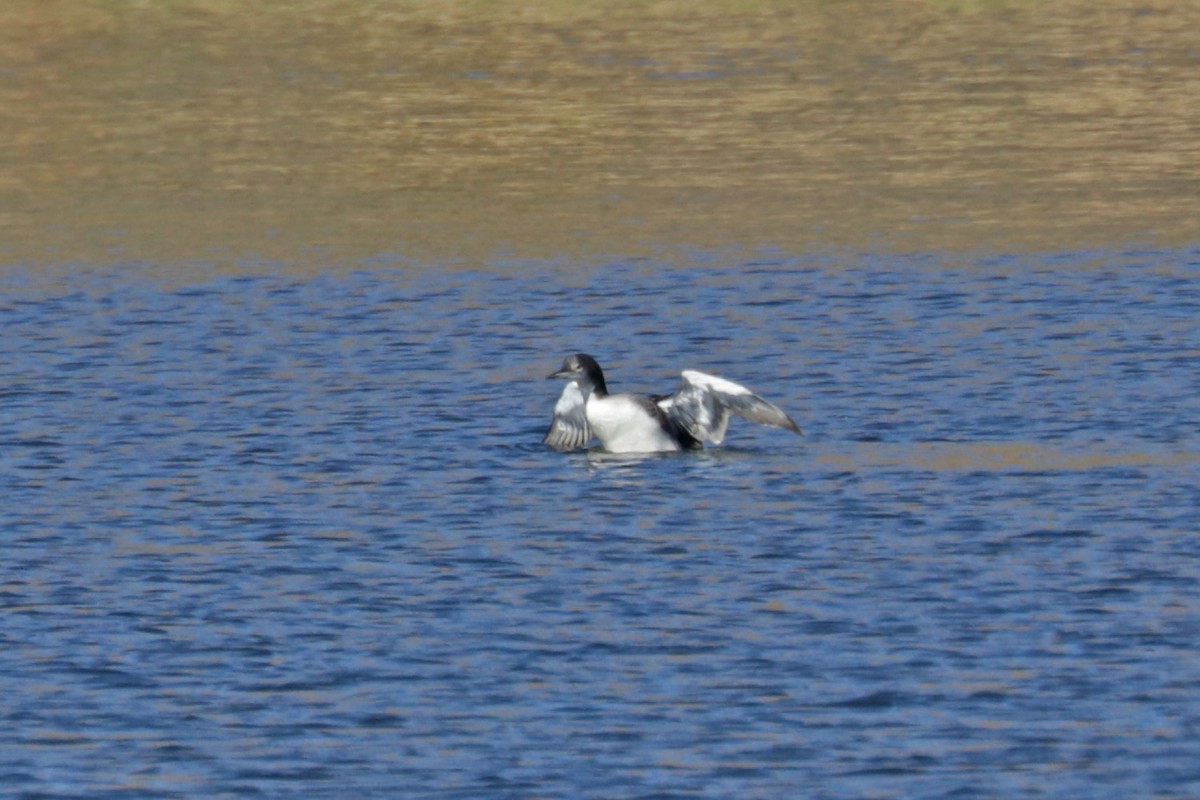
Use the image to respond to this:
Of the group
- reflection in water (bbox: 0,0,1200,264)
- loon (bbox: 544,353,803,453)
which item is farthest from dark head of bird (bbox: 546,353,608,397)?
reflection in water (bbox: 0,0,1200,264)

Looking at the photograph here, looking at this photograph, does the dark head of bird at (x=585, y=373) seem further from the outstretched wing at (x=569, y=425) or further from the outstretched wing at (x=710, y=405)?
the outstretched wing at (x=710, y=405)

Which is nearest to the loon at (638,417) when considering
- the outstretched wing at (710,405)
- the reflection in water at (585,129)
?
the outstretched wing at (710,405)

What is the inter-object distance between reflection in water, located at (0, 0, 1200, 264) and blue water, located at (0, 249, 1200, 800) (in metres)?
4.28

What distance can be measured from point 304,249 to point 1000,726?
19.4 meters

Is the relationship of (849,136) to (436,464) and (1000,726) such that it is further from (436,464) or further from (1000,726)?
(1000,726)

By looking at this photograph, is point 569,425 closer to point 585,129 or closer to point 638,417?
point 638,417

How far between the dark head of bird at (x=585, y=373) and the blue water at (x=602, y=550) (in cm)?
61

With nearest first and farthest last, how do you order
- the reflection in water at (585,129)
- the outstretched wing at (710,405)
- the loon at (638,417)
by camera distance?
the outstretched wing at (710,405) → the loon at (638,417) → the reflection in water at (585,129)

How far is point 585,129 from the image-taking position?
4044 cm

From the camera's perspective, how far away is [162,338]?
25.3 m

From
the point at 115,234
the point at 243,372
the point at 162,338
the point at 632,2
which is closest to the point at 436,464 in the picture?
the point at 243,372

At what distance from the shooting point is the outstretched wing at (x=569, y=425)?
2047 cm

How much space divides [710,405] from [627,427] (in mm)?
725

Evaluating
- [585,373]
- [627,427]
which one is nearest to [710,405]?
[627,427]
